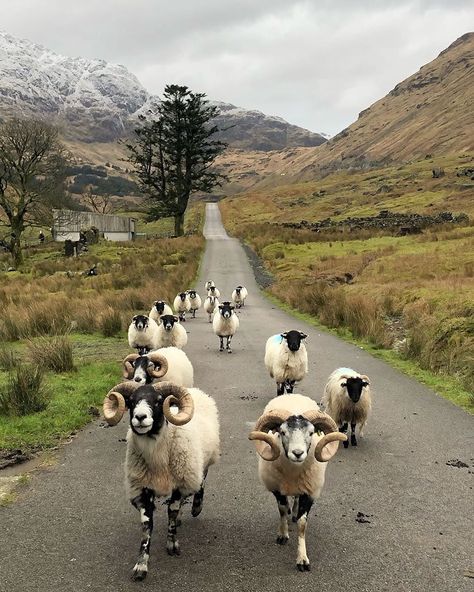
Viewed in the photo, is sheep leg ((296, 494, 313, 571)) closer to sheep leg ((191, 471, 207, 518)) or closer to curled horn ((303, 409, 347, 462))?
curled horn ((303, 409, 347, 462))

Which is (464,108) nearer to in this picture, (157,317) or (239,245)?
(239,245)

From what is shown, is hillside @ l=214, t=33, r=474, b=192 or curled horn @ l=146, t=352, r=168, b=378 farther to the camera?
hillside @ l=214, t=33, r=474, b=192

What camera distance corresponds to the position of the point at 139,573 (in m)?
4.68

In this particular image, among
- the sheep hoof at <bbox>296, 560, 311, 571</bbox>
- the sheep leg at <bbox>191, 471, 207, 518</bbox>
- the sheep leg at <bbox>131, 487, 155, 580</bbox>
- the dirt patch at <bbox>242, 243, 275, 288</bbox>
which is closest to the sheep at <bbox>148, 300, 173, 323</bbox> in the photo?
the sheep leg at <bbox>191, 471, 207, 518</bbox>

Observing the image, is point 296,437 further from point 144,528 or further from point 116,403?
point 116,403

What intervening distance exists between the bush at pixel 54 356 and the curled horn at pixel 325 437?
751cm

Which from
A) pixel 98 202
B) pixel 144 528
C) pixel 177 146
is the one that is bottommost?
pixel 144 528

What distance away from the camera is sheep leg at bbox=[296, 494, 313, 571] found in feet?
16.0

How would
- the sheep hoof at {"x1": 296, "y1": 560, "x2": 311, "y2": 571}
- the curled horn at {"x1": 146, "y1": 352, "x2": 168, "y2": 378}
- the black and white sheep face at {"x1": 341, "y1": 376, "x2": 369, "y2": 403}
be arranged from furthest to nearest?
the black and white sheep face at {"x1": 341, "y1": 376, "x2": 369, "y2": 403}
the curled horn at {"x1": 146, "y1": 352, "x2": 168, "y2": 378}
the sheep hoof at {"x1": 296, "y1": 560, "x2": 311, "y2": 571}

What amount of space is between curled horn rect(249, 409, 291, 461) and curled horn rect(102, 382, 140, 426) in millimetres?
1251

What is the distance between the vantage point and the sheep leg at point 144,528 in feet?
15.5

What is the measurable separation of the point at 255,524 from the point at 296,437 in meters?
1.31

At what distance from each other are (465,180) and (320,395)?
69.7 m

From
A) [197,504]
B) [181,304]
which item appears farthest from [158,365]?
[181,304]
